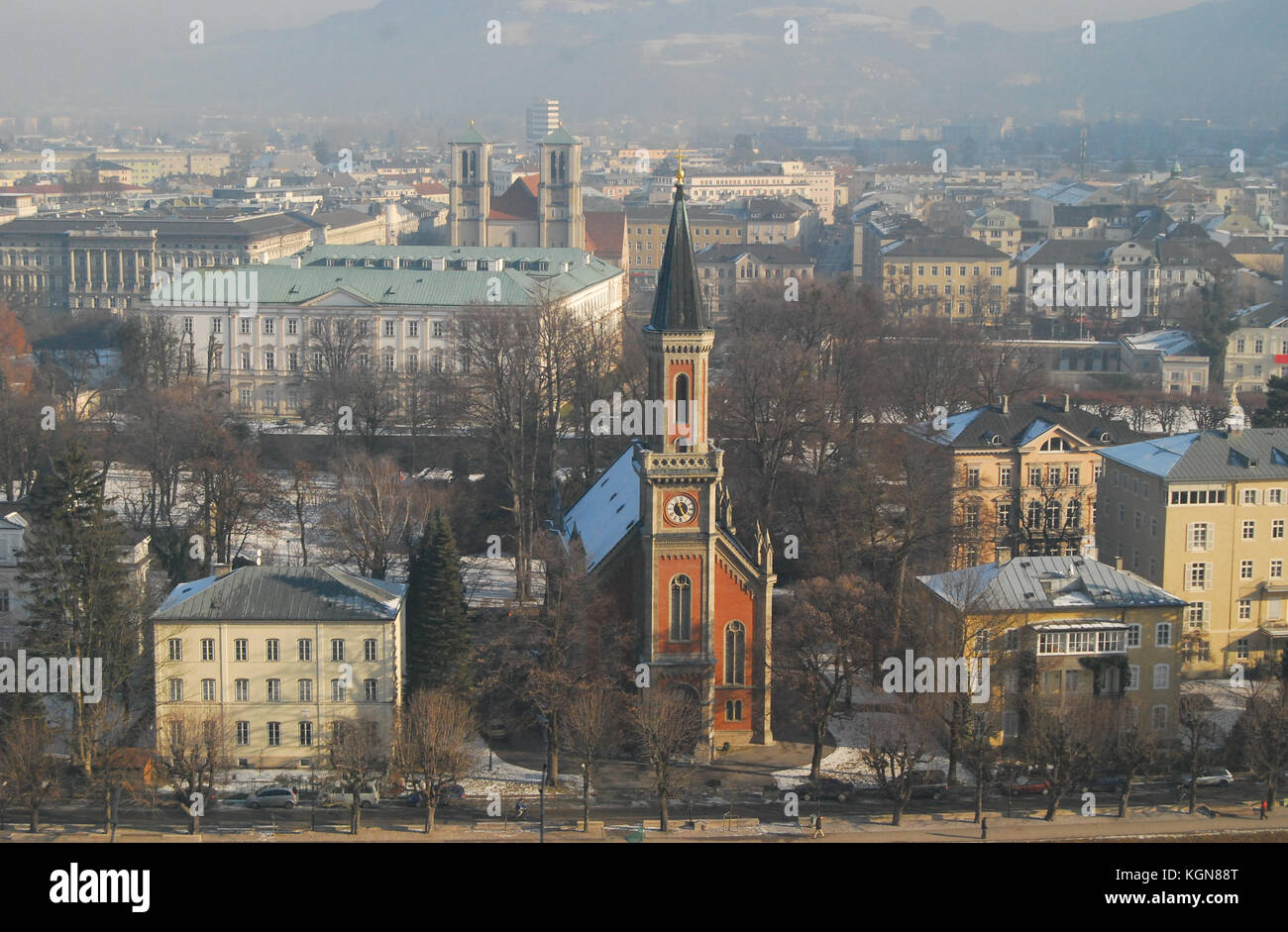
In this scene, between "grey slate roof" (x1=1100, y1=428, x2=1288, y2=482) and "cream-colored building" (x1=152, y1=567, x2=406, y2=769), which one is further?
"grey slate roof" (x1=1100, y1=428, x2=1288, y2=482)

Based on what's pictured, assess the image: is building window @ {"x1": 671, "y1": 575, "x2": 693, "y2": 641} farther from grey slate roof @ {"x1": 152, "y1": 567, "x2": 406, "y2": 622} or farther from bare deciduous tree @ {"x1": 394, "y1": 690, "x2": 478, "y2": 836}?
grey slate roof @ {"x1": 152, "y1": 567, "x2": 406, "y2": 622}

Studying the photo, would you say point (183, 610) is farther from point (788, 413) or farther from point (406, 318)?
point (406, 318)

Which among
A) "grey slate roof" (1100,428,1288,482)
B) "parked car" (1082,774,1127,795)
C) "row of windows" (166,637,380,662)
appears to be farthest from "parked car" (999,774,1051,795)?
"row of windows" (166,637,380,662)

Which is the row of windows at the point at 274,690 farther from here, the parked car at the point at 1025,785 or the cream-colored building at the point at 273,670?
the parked car at the point at 1025,785

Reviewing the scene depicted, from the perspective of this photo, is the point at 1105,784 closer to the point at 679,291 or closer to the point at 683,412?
the point at 683,412

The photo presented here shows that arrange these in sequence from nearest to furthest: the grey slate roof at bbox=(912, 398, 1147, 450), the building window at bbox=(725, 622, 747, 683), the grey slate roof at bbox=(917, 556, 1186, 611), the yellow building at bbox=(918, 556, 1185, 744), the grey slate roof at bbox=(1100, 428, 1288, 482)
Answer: the yellow building at bbox=(918, 556, 1185, 744)
the building window at bbox=(725, 622, 747, 683)
the grey slate roof at bbox=(917, 556, 1186, 611)
the grey slate roof at bbox=(1100, 428, 1288, 482)
the grey slate roof at bbox=(912, 398, 1147, 450)

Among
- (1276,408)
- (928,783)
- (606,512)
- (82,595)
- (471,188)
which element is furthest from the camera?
(471,188)

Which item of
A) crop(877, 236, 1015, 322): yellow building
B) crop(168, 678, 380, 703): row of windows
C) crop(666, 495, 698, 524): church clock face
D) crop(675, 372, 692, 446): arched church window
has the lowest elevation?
crop(168, 678, 380, 703): row of windows

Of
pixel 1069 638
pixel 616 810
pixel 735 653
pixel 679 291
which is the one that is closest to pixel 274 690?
pixel 616 810
